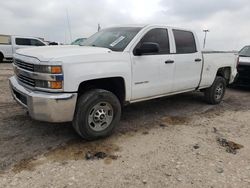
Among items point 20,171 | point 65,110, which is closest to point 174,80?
point 65,110

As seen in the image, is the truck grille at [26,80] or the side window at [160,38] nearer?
the truck grille at [26,80]

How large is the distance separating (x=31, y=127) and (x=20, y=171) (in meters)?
1.49

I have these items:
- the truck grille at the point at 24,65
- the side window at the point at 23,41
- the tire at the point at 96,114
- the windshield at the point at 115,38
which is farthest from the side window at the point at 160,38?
the side window at the point at 23,41

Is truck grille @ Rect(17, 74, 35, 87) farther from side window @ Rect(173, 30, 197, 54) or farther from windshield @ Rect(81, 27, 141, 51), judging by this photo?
side window @ Rect(173, 30, 197, 54)

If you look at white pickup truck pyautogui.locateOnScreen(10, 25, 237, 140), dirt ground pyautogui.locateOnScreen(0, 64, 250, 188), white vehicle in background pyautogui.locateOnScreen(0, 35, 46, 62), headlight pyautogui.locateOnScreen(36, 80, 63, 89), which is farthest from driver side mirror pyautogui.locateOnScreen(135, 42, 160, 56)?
white vehicle in background pyautogui.locateOnScreen(0, 35, 46, 62)

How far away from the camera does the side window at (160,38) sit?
488 cm

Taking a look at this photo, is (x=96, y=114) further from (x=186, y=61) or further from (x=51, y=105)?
(x=186, y=61)

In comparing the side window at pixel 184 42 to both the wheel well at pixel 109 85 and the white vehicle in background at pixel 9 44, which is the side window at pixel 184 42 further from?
the white vehicle in background at pixel 9 44

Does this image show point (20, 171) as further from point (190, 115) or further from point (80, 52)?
point (190, 115)

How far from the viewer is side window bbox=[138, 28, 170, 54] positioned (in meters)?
4.88

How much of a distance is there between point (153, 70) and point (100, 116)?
136 cm

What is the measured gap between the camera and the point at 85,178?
122 inches

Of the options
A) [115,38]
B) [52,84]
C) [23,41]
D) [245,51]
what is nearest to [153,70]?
[115,38]

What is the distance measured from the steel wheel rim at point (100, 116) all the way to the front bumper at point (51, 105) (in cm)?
39
